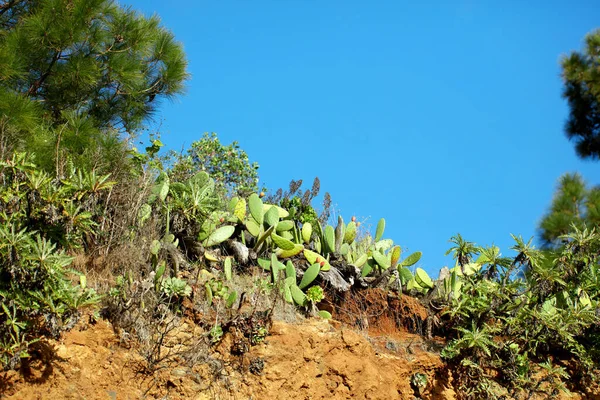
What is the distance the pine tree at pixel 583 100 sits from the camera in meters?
18.5

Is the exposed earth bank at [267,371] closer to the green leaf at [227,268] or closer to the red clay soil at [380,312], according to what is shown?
the red clay soil at [380,312]

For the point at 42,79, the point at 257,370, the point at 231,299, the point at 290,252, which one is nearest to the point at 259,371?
the point at 257,370

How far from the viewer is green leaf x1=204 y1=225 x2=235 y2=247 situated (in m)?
8.07

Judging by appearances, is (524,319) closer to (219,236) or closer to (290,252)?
(290,252)

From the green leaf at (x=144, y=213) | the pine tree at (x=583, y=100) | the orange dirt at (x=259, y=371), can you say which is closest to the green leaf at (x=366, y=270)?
the orange dirt at (x=259, y=371)

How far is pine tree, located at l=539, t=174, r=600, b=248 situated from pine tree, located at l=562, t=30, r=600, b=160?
341 centimetres

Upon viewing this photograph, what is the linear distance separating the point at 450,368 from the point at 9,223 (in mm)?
4239

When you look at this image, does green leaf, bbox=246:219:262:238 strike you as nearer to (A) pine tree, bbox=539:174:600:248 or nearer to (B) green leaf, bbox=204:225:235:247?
(B) green leaf, bbox=204:225:235:247

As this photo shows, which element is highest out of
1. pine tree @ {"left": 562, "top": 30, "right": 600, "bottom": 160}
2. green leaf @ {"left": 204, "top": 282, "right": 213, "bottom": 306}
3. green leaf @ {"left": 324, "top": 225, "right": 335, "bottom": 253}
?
pine tree @ {"left": 562, "top": 30, "right": 600, "bottom": 160}

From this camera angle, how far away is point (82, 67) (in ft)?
34.2

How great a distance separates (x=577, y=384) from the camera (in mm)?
7730

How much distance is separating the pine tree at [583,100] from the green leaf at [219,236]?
1325cm

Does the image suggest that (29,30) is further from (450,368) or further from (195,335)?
(450,368)

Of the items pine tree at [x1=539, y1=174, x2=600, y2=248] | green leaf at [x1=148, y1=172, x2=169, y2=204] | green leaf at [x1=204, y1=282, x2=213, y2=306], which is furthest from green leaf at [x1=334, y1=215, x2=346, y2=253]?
pine tree at [x1=539, y1=174, x2=600, y2=248]
